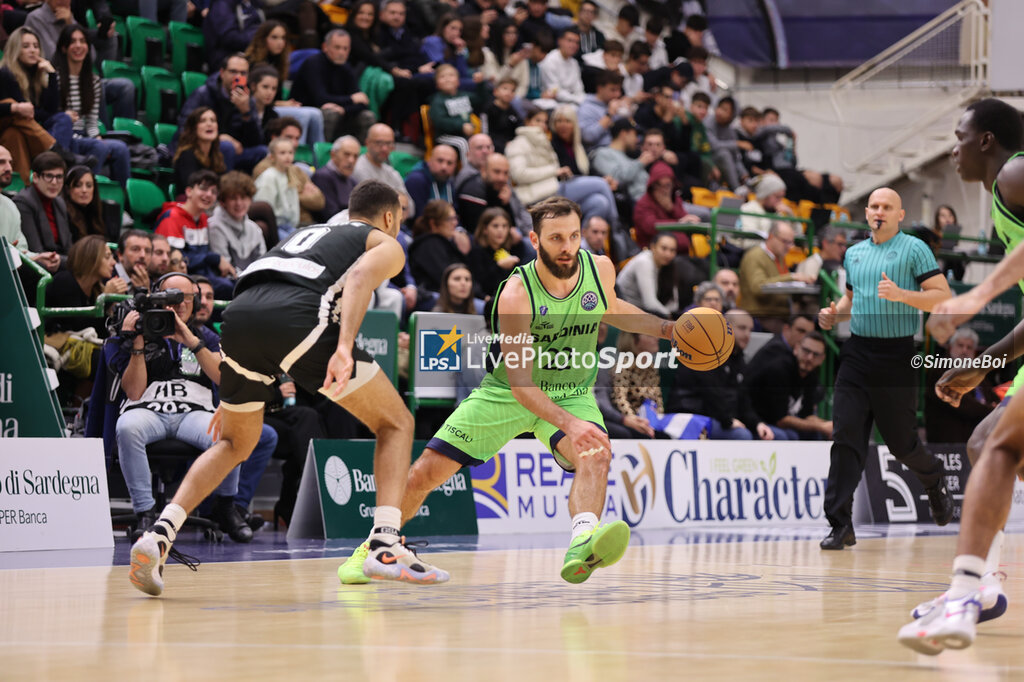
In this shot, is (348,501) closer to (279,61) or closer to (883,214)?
(883,214)

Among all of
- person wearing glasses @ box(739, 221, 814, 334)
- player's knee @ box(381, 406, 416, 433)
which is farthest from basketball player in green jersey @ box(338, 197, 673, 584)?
person wearing glasses @ box(739, 221, 814, 334)

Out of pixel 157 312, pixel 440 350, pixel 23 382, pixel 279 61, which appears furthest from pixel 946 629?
pixel 279 61

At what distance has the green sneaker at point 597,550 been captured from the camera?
18.0ft

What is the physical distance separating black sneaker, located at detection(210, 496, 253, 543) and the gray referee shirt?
4.60 metres

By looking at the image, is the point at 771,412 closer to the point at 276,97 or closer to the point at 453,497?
the point at 453,497

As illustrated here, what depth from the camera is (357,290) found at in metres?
5.75

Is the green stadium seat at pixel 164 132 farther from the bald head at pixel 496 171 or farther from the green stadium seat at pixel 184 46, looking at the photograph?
the bald head at pixel 496 171

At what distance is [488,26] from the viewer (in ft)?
58.0

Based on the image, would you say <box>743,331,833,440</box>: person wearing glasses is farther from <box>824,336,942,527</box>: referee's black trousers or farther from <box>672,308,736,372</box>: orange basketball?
<box>672,308,736,372</box>: orange basketball

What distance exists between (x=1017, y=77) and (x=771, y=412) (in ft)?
18.7

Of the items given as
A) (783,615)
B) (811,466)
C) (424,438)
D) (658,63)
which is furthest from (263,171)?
(658,63)

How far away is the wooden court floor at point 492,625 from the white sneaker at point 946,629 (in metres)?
0.09

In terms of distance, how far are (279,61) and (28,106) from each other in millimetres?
4050

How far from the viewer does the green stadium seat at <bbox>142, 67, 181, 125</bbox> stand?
1368cm
